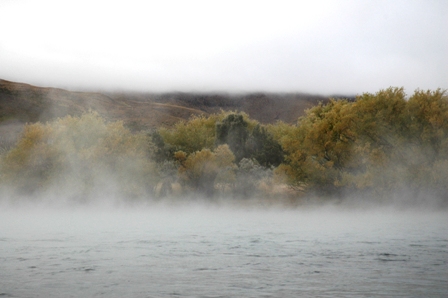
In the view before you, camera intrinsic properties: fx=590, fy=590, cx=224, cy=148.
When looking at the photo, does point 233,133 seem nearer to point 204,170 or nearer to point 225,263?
point 204,170

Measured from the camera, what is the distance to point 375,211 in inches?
2224

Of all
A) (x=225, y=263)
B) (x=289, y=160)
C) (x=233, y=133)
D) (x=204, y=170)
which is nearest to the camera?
(x=225, y=263)

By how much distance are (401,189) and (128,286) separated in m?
44.5

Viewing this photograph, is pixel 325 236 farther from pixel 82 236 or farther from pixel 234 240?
pixel 82 236

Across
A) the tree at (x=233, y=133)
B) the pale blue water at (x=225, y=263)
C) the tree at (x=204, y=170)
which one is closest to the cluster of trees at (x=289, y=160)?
the tree at (x=204, y=170)

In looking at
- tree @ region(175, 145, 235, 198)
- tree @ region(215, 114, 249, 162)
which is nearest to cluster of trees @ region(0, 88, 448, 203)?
tree @ region(175, 145, 235, 198)

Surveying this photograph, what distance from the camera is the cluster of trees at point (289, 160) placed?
56406mm

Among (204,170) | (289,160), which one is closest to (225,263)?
(289,160)

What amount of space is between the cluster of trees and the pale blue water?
21.8 metres

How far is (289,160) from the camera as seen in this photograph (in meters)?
68.2

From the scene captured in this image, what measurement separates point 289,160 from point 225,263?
47785 mm

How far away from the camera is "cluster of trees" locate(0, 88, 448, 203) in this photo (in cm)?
5641

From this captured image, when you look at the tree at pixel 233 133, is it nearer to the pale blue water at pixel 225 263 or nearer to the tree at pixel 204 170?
the tree at pixel 204 170

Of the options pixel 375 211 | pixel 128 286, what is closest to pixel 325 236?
pixel 128 286
